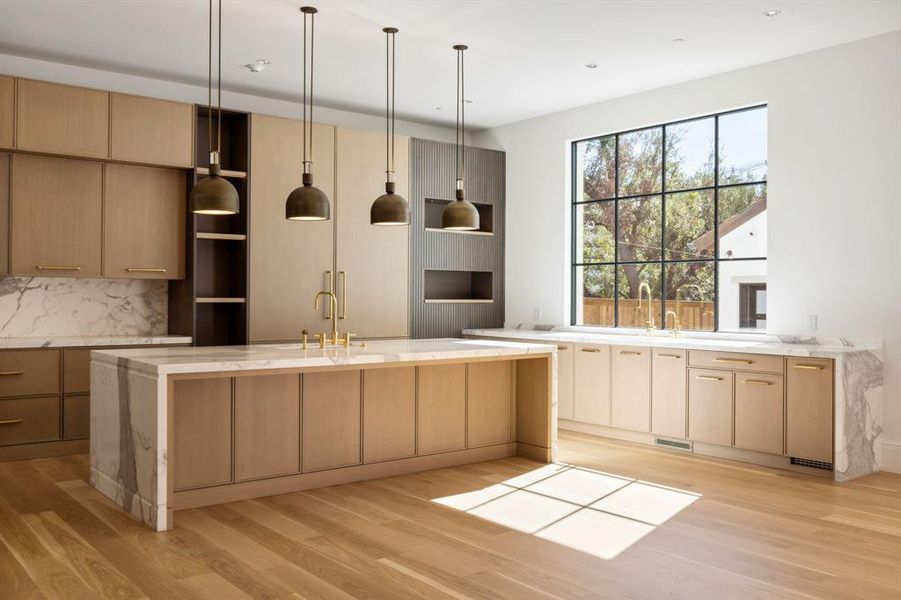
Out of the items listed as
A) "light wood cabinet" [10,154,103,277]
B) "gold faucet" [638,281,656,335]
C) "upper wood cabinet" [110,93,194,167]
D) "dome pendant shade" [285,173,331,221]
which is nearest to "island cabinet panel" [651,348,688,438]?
"gold faucet" [638,281,656,335]

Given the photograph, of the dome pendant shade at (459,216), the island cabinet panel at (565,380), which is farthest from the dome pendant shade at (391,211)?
the island cabinet panel at (565,380)

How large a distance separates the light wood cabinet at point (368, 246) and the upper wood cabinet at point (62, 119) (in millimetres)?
1946

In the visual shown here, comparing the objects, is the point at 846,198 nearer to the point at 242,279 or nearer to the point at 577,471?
the point at 577,471

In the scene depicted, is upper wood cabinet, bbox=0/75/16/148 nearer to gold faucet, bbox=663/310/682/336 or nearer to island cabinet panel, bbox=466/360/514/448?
island cabinet panel, bbox=466/360/514/448

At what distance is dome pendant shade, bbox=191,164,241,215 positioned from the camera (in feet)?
13.0

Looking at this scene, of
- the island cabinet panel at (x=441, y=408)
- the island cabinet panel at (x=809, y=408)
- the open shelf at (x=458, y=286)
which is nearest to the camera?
the island cabinet panel at (x=809, y=408)

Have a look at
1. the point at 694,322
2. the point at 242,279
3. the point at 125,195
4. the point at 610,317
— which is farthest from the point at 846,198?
the point at 125,195

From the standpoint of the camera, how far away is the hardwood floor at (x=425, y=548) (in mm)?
3100

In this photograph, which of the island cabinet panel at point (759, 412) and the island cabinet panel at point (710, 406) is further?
the island cabinet panel at point (710, 406)

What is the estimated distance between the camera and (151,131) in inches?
237

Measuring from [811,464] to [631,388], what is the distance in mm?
1461

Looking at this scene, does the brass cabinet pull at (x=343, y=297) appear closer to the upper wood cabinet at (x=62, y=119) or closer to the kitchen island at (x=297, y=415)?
the kitchen island at (x=297, y=415)

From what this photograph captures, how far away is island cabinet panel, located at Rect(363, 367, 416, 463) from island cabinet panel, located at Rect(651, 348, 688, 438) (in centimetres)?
202

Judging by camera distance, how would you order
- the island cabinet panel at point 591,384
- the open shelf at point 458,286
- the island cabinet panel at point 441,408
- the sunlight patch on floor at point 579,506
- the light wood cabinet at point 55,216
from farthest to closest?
1. the open shelf at point 458,286
2. the island cabinet panel at point 591,384
3. the light wood cabinet at point 55,216
4. the island cabinet panel at point 441,408
5. the sunlight patch on floor at point 579,506
